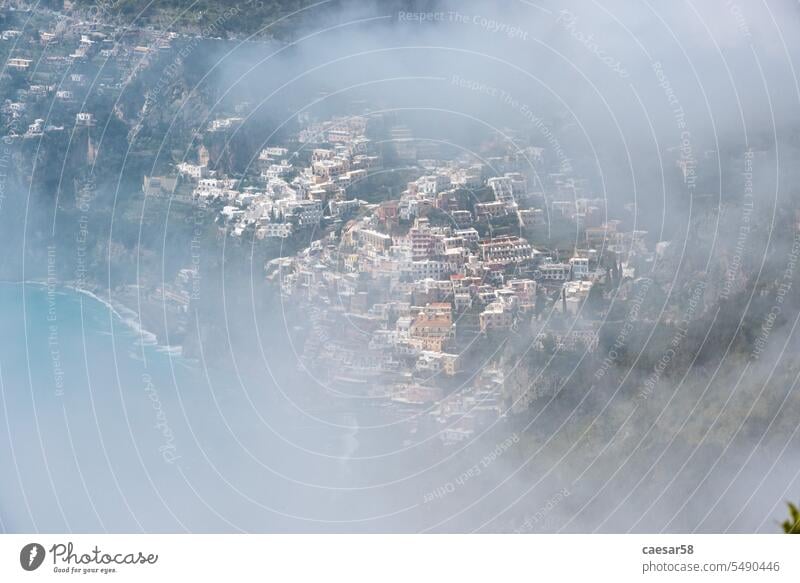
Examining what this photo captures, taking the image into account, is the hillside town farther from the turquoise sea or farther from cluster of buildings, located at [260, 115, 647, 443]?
the turquoise sea

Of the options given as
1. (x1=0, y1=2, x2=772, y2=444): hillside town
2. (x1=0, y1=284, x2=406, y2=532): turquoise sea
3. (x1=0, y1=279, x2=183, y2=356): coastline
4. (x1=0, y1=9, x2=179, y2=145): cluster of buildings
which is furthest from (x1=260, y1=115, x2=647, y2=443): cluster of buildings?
(x1=0, y1=9, x2=179, y2=145): cluster of buildings

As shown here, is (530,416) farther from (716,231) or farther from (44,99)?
(44,99)

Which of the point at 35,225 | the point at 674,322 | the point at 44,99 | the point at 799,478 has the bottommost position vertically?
the point at 799,478

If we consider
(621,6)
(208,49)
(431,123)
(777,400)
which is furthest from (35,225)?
(777,400)

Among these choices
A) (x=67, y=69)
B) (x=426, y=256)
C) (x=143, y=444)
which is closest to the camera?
(x=426, y=256)

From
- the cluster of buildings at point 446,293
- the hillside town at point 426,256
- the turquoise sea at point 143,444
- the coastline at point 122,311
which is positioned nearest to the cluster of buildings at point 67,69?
the coastline at point 122,311

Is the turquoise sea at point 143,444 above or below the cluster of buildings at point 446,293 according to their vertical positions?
→ below

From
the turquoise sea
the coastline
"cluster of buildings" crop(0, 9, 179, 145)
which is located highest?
"cluster of buildings" crop(0, 9, 179, 145)

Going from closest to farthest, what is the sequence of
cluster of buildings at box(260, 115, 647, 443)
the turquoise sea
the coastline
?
the turquoise sea
cluster of buildings at box(260, 115, 647, 443)
the coastline

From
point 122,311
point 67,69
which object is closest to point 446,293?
point 122,311

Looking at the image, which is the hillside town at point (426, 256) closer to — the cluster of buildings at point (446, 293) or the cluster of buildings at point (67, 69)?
the cluster of buildings at point (446, 293)

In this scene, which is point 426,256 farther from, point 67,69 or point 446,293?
point 67,69
